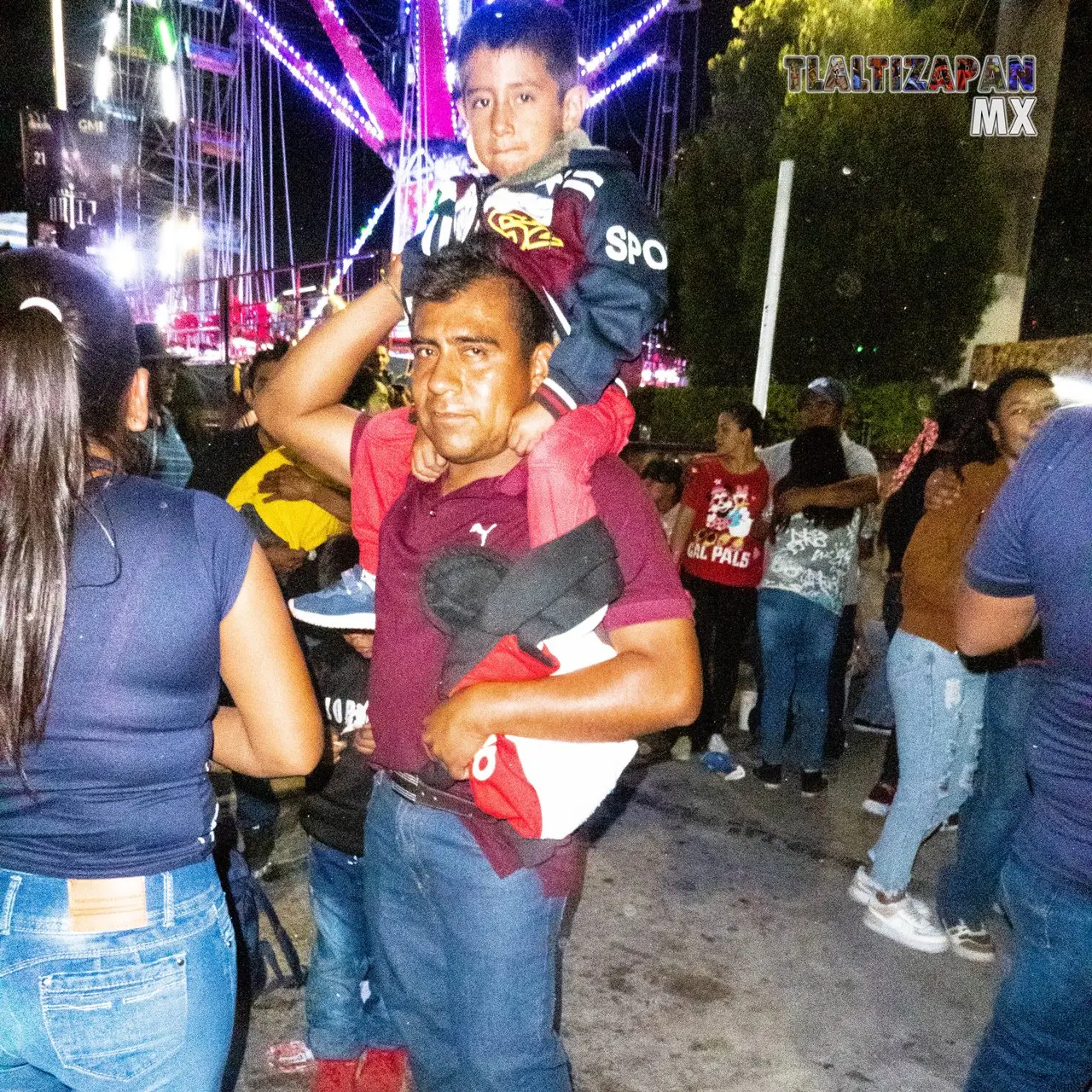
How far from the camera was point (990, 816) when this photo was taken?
3336 mm

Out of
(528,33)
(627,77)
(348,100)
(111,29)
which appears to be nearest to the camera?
(528,33)

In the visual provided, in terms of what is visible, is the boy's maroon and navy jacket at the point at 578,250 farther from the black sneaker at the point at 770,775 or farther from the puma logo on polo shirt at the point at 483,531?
the black sneaker at the point at 770,775

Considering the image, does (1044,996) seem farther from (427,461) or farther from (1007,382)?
(1007,382)

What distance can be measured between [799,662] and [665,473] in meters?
1.80

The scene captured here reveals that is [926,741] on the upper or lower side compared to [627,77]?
lower

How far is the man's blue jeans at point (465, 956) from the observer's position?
1629 millimetres

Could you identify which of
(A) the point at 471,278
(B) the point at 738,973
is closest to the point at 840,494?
(B) the point at 738,973

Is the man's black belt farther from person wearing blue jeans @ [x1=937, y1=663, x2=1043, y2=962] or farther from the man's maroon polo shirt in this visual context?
person wearing blue jeans @ [x1=937, y1=663, x2=1043, y2=962]

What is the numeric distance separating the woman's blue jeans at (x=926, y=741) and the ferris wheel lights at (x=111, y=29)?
109 feet

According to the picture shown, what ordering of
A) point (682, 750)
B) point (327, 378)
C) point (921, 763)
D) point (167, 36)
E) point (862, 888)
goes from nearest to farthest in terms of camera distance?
1. point (327, 378)
2. point (921, 763)
3. point (862, 888)
4. point (682, 750)
5. point (167, 36)

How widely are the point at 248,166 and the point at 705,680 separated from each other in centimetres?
2893

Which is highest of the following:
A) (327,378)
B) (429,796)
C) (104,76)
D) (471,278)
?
(104,76)

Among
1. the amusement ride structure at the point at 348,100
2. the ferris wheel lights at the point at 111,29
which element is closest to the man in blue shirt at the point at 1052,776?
the amusement ride structure at the point at 348,100

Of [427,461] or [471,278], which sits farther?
[427,461]
